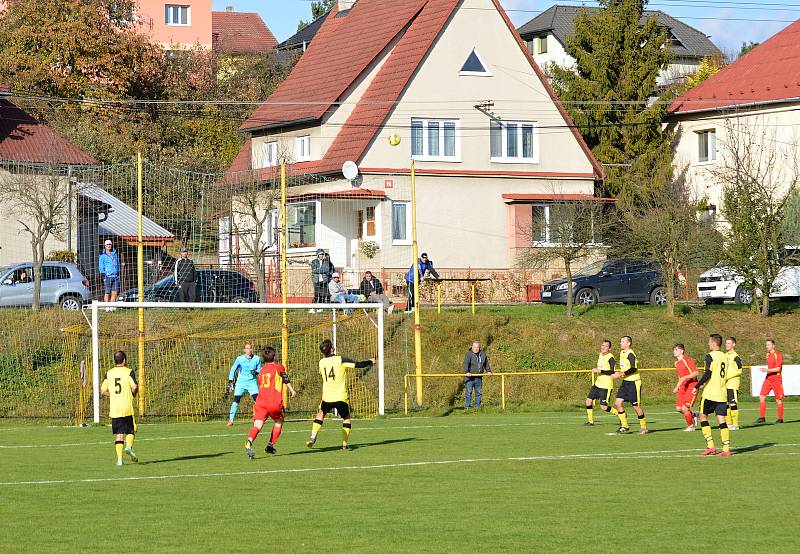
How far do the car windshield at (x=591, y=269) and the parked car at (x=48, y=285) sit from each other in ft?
56.3

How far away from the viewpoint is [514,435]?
78.3 ft

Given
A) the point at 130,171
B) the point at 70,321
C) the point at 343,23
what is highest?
the point at 343,23

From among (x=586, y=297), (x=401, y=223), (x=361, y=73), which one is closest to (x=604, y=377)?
(x=586, y=297)

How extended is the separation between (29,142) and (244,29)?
7557cm

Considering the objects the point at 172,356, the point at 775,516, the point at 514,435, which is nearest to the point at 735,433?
the point at 514,435

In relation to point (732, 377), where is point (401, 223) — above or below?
above

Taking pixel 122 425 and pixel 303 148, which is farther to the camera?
pixel 303 148

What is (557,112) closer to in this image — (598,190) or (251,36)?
(598,190)

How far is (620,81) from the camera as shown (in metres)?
55.2

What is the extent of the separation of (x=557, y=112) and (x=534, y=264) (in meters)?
9.63

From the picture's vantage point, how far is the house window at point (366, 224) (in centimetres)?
4631

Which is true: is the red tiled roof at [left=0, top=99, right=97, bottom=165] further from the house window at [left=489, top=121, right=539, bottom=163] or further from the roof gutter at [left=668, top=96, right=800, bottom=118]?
the roof gutter at [left=668, top=96, right=800, bottom=118]

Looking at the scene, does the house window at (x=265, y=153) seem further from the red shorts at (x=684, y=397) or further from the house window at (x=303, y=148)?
the red shorts at (x=684, y=397)

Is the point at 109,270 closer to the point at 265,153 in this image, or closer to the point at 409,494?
the point at 409,494
